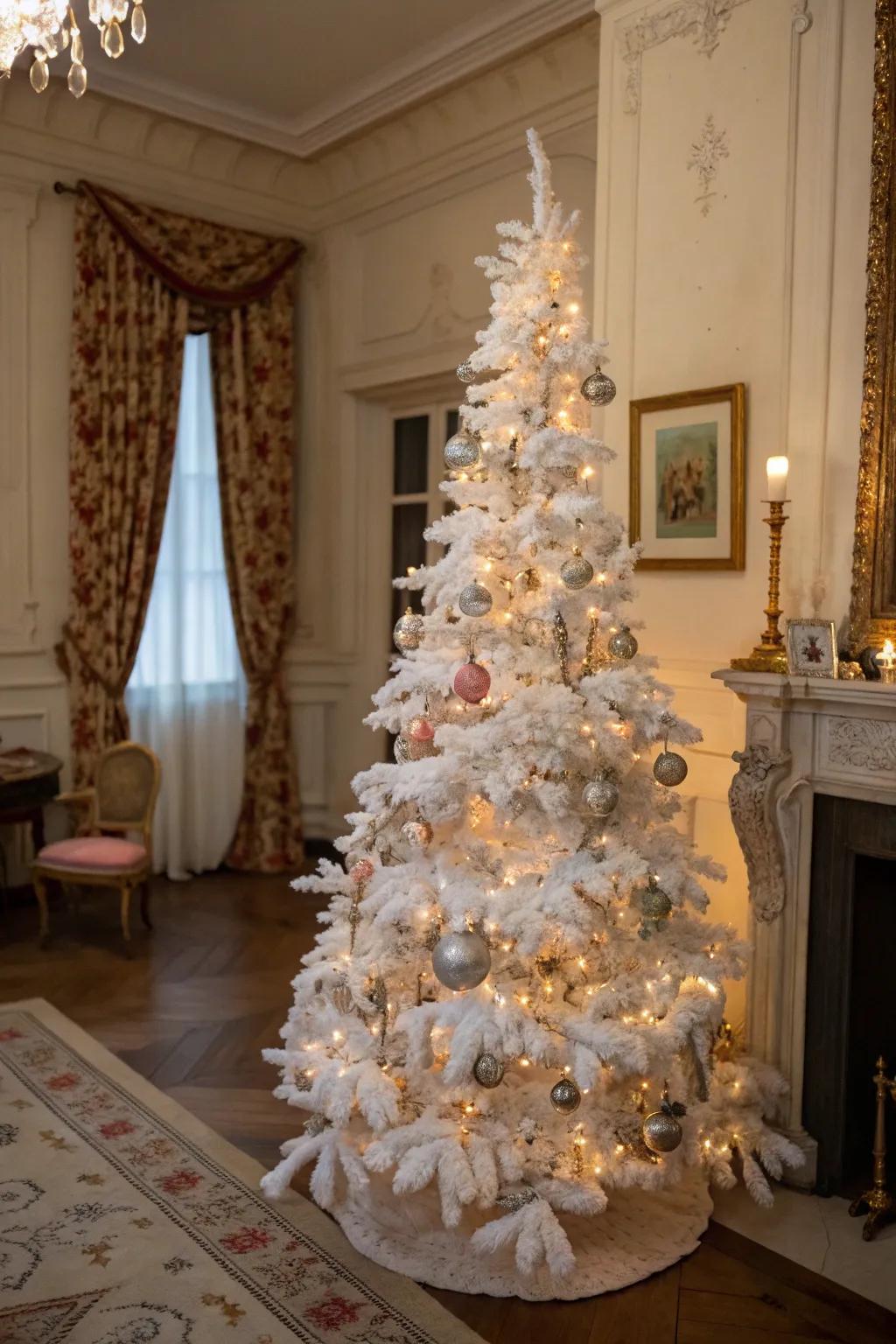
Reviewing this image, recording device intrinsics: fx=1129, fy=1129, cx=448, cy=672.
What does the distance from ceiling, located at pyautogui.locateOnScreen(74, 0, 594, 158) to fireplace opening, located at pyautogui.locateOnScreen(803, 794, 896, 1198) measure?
322 cm

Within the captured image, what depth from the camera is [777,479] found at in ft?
9.74

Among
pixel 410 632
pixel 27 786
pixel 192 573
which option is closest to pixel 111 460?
pixel 192 573

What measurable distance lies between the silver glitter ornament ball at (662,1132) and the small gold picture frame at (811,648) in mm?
1159

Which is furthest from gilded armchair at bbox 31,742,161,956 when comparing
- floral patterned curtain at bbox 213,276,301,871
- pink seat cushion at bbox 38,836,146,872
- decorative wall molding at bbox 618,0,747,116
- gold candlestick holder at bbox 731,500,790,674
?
decorative wall molding at bbox 618,0,747,116

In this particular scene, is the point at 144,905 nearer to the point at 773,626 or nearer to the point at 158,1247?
the point at 158,1247

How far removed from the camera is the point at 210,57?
490 centimetres

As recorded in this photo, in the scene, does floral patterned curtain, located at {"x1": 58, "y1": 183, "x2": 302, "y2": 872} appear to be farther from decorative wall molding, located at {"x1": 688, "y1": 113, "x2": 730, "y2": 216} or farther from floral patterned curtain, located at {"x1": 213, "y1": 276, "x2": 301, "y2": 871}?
decorative wall molding, located at {"x1": 688, "y1": 113, "x2": 730, "y2": 216}

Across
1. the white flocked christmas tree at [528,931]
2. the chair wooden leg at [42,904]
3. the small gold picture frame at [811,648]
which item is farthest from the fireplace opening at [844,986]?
the chair wooden leg at [42,904]

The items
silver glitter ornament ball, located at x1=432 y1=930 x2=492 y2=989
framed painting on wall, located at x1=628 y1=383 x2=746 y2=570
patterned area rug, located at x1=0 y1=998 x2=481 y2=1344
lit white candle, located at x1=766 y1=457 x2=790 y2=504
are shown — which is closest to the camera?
patterned area rug, located at x1=0 y1=998 x2=481 y2=1344

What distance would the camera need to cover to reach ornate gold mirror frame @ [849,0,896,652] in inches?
112

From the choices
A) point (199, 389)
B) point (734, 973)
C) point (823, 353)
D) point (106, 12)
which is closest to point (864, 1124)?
point (734, 973)

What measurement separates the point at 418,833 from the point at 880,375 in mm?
1648

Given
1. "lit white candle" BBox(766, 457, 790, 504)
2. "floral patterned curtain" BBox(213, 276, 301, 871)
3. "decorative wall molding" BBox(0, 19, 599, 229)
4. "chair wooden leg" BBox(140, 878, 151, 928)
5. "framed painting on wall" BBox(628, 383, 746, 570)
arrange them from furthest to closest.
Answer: "floral patterned curtain" BBox(213, 276, 301, 871) → "chair wooden leg" BBox(140, 878, 151, 928) → "decorative wall molding" BBox(0, 19, 599, 229) → "framed painting on wall" BBox(628, 383, 746, 570) → "lit white candle" BBox(766, 457, 790, 504)

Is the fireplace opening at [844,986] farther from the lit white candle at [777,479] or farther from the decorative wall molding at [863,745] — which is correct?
the lit white candle at [777,479]
